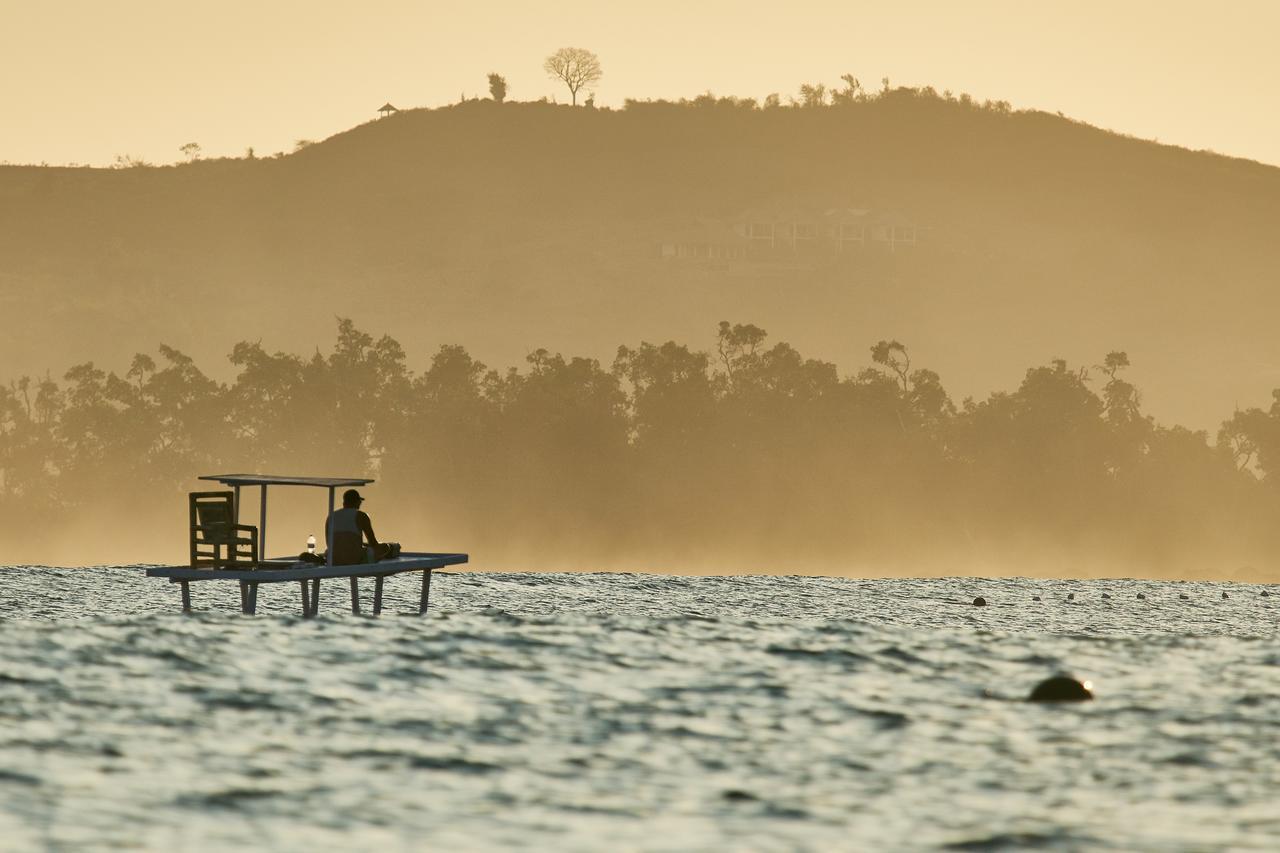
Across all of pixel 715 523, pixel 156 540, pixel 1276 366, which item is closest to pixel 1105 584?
pixel 715 523

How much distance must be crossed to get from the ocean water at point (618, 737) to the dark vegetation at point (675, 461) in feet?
292

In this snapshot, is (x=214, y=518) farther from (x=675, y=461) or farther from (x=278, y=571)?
(x=675, y=461)

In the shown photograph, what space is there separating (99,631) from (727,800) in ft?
40.9

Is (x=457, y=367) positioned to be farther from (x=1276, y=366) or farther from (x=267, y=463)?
(x=1276, y=366)

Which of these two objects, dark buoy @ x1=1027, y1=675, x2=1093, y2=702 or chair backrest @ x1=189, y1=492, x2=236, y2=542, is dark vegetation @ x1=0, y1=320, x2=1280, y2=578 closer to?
chair backrest @ x1=189, y1=492, x2=236, y2=542

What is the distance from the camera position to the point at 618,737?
1720cm

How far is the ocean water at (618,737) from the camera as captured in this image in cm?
1320

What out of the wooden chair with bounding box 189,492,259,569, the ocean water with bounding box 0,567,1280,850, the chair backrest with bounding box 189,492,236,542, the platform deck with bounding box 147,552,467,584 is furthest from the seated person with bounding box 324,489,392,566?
the ocean water with bounding box 0,567,1280,850

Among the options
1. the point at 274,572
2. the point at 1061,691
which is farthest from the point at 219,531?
the point at 1061,691

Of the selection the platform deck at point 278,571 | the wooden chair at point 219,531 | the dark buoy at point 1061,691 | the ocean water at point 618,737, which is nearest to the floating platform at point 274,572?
the platform deck at point 278,571

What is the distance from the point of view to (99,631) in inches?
955

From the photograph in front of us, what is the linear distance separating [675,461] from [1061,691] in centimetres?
9943

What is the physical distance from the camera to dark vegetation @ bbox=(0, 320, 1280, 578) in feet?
383

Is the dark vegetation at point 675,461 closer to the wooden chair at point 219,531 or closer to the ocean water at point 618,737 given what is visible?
the wooden chair at point 219,531
